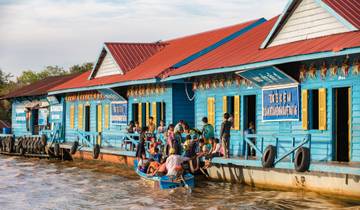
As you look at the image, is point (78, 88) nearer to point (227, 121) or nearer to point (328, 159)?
point (227, 121)

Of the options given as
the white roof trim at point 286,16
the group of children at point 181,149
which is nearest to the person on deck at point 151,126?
the group of children at point 181,149

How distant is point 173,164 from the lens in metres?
19.1

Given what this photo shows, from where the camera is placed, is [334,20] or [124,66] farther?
[124,66]

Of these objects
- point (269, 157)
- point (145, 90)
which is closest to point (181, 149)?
point (269, 157)

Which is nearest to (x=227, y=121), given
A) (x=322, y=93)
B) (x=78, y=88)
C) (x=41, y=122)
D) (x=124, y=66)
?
(x=322, y=93)

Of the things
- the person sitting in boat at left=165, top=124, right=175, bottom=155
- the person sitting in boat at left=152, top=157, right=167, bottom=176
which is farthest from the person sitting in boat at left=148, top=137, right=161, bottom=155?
the person sitting in boat at left=152, top=157, right=167, bottom=176

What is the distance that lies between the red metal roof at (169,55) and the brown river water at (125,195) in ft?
13.1

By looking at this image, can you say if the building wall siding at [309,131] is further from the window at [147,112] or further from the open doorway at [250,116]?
the window at [147,112]

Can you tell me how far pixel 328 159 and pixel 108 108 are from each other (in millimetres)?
15368

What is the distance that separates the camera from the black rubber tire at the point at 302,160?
15977 millimetres

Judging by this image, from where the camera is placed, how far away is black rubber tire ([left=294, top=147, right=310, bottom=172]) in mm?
15977

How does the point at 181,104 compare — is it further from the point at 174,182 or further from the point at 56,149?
the point at 56,149

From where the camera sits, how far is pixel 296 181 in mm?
17625

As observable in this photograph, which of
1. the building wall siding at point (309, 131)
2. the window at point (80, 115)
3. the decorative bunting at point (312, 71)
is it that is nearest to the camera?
the building wall siding at point (309, 131)
